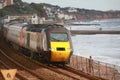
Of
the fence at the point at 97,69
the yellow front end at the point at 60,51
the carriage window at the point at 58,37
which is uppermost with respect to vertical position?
the carriage window at the point at 58,37

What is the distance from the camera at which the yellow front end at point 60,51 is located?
3234 cm

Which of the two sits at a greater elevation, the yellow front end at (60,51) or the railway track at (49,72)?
the yellow front end at (60,51)

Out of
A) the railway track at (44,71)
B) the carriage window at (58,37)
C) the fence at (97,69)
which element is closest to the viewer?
the railway track at (44,71)

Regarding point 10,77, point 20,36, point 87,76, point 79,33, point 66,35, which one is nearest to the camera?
point 10,77

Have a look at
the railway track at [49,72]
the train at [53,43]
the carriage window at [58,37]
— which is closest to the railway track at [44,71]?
the railway track at [49,72]

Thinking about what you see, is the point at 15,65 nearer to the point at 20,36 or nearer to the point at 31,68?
the point at 31,68

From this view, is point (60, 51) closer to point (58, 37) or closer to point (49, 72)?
point (58, 37)

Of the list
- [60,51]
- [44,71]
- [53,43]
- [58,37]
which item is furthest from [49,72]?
[58,37]

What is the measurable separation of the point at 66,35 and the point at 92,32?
119229 mm

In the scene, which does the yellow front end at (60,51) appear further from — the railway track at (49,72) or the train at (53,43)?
the railway track at (49,72)

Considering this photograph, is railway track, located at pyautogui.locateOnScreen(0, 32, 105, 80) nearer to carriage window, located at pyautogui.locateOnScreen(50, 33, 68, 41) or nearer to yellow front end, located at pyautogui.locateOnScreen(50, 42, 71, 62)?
yellow front end, located at pyautogui.locateOnScreen(50, 42, 71, 62)

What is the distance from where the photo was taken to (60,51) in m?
32.4

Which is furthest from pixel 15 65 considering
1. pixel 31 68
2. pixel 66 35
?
pixel 66 35

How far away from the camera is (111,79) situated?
29578 millimetres
